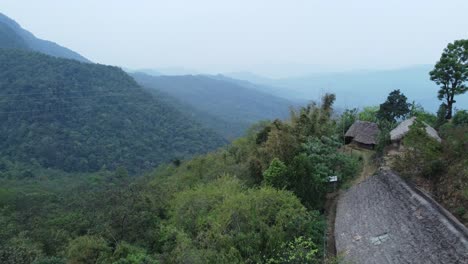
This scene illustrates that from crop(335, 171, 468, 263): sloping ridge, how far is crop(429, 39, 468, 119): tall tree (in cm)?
1121

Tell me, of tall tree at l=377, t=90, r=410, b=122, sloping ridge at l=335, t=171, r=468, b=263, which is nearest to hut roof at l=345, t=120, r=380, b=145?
tall tree at l=377, t=90, r=410, b=122

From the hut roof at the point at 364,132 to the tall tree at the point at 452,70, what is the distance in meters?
4.60

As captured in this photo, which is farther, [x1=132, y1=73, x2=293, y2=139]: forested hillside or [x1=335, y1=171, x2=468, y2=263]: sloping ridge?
[x1=132, y1=73, x2=293, y2=139]: forested hillside

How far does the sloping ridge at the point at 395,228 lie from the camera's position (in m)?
10.0

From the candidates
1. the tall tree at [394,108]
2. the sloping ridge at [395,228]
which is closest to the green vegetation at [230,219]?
the sloping ridge at [395,228]

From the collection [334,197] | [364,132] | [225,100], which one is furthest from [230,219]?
[225,100]

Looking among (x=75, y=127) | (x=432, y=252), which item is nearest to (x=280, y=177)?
(x=432, y=252)

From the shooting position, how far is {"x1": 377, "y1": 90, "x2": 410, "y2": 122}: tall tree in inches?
1086

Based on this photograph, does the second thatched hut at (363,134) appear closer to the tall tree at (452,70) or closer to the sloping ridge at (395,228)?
the tall tree at (452,70)

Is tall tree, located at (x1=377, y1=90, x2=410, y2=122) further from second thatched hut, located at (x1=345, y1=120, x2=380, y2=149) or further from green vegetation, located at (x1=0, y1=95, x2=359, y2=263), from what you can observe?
green vegetation, located at (x1=0, y1=95, x2=359, y2=263)

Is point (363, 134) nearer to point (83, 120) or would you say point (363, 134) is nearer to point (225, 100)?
point (83, 120)

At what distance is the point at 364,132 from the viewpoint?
83.3ft

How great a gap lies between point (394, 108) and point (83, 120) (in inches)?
2471

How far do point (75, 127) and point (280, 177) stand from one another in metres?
64.9
